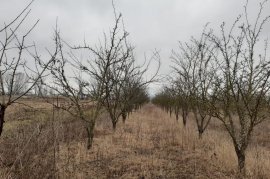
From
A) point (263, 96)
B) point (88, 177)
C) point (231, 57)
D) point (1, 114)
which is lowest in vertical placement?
point (88, 177)

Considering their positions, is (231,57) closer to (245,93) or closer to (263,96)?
(245,93)

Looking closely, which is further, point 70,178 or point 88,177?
point 88,177

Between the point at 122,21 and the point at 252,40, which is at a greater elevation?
the point at 122,21

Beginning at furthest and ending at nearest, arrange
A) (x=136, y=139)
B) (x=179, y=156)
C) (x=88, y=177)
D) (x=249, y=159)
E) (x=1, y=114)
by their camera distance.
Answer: (x=136, y=139) → (x=179, y=156) → (x=249, y=159) → (x=88, y=177) → (x=1, y=114)

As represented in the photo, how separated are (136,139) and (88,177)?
14.5 feet

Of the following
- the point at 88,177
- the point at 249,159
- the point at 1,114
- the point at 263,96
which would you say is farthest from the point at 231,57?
the point at 1,114

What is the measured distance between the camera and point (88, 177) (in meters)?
6.14

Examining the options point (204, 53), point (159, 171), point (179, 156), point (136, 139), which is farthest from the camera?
point (204, 53)

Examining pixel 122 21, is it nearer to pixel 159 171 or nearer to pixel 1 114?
pixel 159 171

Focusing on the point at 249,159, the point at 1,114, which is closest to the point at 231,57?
the point at 249,159

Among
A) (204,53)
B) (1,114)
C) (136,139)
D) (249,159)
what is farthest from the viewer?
(204,53)

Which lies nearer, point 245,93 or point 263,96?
point 263,96

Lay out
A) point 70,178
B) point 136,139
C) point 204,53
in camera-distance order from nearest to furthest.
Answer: point 70,178 → point 136,139 → point 204,53

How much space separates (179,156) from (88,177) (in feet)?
9.40
